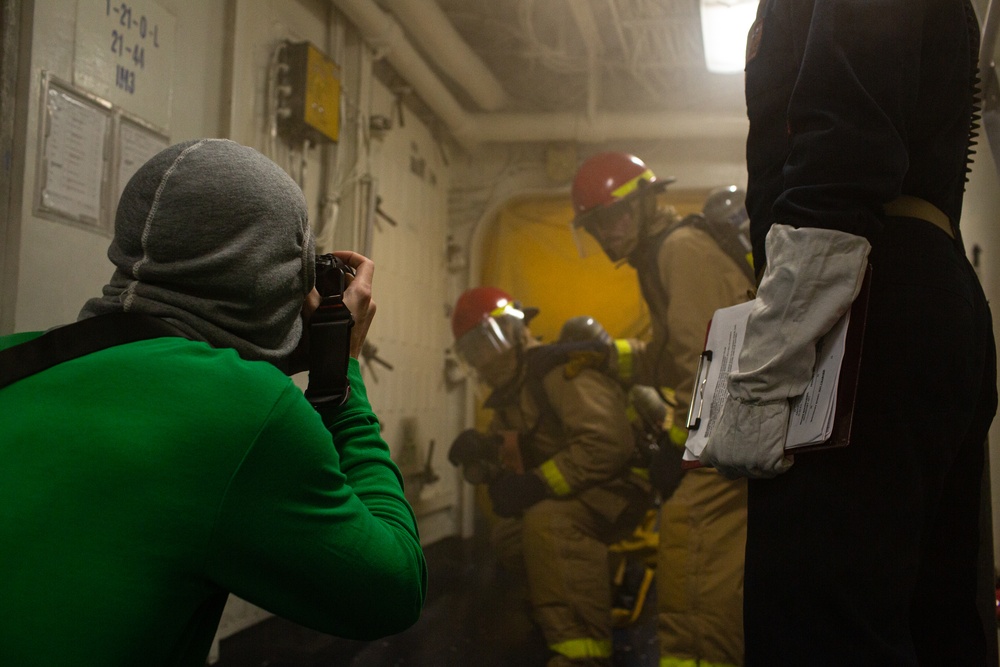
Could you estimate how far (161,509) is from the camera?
0.75 m

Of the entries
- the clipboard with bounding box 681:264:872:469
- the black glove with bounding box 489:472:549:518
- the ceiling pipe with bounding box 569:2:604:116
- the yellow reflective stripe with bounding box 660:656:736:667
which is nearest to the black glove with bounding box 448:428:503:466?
the black glove with bounding box 489:472:549:518

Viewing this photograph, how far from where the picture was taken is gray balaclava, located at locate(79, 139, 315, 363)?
0.90 metres

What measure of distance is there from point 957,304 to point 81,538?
1.05 meters

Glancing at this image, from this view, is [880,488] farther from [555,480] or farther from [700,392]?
[555,480]

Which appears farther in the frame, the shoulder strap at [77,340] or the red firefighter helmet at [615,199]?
the red firefighter helmet at [615,199]

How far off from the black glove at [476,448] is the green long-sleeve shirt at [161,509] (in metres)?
3.20

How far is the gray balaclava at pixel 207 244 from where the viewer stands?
0.90m

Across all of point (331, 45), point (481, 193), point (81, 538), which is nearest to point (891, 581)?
point (81, 538)

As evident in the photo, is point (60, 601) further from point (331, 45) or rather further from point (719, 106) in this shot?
point (719, 106)

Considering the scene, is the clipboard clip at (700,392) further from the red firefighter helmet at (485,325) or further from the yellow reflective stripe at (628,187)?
the red firefighter helmet at (485,325)

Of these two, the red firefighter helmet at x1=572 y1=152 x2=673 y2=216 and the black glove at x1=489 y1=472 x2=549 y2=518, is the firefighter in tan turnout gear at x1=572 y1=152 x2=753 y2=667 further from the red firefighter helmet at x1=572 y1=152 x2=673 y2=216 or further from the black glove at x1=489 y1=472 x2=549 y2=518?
the black glove at x1=489 y1=472 x2=549 y2=518

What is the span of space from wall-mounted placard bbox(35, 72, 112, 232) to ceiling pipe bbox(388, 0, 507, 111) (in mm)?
2378

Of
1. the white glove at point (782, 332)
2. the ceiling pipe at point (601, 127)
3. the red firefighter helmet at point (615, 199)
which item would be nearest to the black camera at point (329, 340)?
the white glove at point (782, 332)

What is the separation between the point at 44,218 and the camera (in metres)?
1.94
